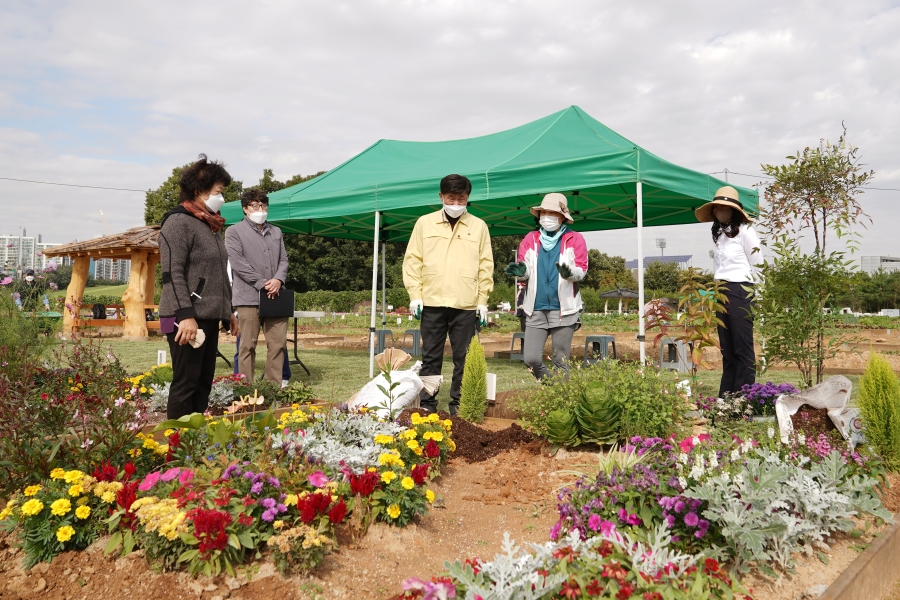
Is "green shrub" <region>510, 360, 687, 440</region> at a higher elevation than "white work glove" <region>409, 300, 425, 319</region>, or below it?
below

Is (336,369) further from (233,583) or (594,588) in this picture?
(594,588)

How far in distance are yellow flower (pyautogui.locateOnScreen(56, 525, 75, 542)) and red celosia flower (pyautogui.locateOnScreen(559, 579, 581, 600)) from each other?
168 centimetres

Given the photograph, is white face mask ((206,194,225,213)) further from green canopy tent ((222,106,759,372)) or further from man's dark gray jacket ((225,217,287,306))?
green canopy tent ((222,106,759,372))

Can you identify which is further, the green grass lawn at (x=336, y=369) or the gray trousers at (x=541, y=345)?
the green grass lawn at (x=336, y=369)

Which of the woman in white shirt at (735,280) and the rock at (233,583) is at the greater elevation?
the woman in white shirt at (735,280)

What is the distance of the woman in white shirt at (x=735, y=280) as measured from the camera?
4609 mm

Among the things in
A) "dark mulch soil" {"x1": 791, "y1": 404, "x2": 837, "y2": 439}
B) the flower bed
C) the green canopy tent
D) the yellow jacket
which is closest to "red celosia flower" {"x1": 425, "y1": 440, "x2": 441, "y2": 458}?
the flower bed

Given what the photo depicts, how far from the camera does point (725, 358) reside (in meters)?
4.78

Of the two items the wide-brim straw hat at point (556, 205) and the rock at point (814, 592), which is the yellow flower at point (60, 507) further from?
the wide-brim straw hat at point (556, 205)

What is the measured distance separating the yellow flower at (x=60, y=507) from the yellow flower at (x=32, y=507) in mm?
41

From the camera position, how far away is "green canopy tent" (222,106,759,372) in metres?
5.88

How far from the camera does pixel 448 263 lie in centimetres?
453

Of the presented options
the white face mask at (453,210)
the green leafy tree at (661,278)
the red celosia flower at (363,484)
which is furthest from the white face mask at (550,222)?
the green leafy tree at (661,278)

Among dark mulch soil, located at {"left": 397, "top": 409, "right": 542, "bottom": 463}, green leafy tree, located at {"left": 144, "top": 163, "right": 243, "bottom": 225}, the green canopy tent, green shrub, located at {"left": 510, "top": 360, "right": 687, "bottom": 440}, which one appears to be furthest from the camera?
green leafy tree, located at {"left": 144, "top": 163, "right": 243, "bottom": 225}
